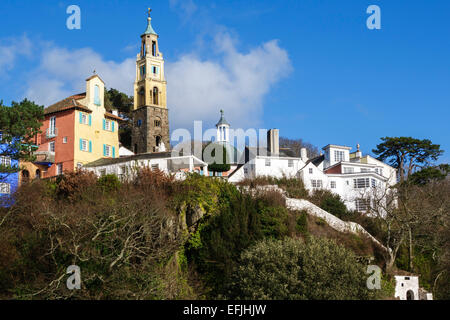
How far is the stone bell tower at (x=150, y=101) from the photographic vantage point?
5297 cm

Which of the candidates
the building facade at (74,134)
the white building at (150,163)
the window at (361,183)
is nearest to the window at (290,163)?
the window at (361,183)

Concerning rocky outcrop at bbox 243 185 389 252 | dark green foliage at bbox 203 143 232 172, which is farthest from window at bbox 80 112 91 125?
rocky outcrop at bbox 243 185 389 252

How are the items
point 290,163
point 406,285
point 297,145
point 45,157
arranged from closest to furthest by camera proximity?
1. point 406,285
2. point 45,157
3. point 290,163
4. point 297,145

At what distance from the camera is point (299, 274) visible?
2395cm

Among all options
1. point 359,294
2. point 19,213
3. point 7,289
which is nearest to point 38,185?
point 19,213

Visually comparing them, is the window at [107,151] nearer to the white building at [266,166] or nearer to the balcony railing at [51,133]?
the balcony railing at [51,133]

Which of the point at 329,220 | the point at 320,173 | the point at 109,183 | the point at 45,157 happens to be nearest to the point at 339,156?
the point at 320,173

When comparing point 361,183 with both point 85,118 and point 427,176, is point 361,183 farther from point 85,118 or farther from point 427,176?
point 85,118

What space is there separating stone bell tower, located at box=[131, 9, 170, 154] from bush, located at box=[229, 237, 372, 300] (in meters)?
28.3

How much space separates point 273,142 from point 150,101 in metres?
13.8

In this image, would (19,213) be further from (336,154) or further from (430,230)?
(336,154)

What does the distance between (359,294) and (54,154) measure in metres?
31.3

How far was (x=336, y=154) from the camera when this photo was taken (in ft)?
175

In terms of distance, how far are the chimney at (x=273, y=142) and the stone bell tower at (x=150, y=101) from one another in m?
10.6
